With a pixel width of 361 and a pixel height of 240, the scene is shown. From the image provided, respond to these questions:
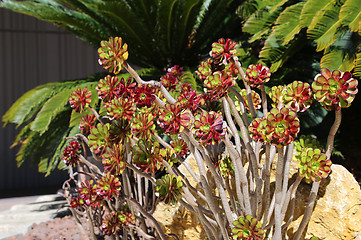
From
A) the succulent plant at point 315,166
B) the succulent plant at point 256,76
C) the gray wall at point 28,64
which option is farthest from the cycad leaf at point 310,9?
the gray wall at point 28,64

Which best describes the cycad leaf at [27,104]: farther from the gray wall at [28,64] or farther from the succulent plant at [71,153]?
the gray wall at [28,64]

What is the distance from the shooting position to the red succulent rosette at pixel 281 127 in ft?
3.61

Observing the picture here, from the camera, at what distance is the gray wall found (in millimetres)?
7879

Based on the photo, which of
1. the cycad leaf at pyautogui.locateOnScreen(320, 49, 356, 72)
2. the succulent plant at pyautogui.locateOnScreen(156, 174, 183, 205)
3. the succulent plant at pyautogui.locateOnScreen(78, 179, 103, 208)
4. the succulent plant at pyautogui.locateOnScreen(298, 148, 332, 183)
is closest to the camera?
the succulent plant at pyautogui.locateOnScreen(298, 148, 332, 183)

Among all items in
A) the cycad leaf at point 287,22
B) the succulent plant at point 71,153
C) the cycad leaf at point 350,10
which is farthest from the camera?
the cycad leaf at point 287,22

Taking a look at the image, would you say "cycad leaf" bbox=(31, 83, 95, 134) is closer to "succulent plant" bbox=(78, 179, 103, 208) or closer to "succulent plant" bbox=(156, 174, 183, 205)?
"succulent plant" bbox=(78, 179, 103, 208)

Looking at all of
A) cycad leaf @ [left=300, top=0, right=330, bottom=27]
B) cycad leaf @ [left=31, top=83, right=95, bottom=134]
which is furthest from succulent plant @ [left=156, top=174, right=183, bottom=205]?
cycad leaf @ [left=31, top=83, right=95, bottom=134]

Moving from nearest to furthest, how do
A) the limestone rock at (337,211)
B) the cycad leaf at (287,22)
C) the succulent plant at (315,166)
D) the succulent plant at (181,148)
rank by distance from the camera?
the succulent plant at (315,166) < the limestone rock at (337,211) < the succulent plant at (181,148) < the cycad leaf at (287,22)

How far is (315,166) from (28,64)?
7749mm

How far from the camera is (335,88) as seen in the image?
3.79 ft

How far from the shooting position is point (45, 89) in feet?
14.7

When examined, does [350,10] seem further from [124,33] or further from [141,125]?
[124,33]

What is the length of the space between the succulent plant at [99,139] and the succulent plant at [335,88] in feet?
2.41

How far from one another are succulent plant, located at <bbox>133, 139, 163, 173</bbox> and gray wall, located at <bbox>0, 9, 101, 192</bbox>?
→ 7.23 meters
